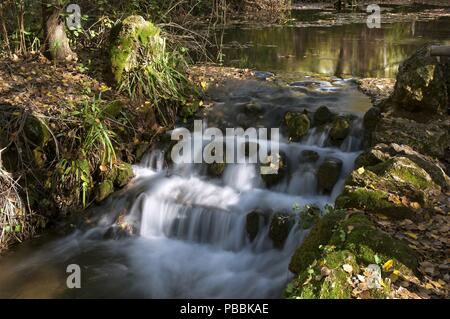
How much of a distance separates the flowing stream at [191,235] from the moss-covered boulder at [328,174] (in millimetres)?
80

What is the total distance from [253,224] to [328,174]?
1433 millimetres

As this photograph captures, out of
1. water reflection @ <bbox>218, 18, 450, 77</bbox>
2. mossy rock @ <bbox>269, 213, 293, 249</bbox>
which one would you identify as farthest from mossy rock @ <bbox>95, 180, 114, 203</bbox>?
water reflection @ <bbox>218, 18, 450, 77</bbox>

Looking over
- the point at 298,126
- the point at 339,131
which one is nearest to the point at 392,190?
the point at 339,131

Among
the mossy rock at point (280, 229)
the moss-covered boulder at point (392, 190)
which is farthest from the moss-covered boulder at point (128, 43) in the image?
the moss-covered boulder at point (392, 190)

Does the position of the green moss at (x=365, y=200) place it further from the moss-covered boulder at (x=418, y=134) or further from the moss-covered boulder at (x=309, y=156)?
the moss-covered boulder at (x=309, y=156)

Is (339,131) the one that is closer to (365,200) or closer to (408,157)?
(408,157)

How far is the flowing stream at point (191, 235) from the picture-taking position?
238 inches

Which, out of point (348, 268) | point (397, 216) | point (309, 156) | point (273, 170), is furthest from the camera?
point (309, 156)

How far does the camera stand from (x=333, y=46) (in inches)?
590

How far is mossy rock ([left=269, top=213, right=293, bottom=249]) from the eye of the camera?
639cm

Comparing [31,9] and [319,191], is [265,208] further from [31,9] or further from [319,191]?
[31,9]

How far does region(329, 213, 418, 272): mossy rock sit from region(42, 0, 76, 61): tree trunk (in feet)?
22.9

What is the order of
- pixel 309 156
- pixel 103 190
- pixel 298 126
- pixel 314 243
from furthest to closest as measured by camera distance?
pixel 298 126 → pixel 309 156 → pixel 103 190 → pixel 314 243

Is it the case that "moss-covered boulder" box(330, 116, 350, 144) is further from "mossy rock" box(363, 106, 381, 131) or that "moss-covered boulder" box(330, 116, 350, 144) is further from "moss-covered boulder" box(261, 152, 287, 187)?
"moss-covered boulder" box(261, 152, 287, 187)
